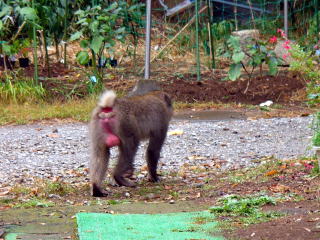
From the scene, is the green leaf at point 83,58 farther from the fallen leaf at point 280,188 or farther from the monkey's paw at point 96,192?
the fallen leaf at point 280,188

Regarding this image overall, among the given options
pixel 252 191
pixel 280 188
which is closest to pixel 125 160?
pixel 252 191

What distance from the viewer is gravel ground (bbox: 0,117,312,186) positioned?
8.94 metres

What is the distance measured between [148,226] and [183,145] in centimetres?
421

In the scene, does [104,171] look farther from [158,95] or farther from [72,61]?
[72,61]

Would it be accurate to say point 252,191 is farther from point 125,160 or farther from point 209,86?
point 209,86

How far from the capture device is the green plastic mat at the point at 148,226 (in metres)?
5.47

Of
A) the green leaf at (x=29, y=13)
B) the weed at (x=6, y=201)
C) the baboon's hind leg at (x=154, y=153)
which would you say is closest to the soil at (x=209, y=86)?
the green leaf at (x=29, y=13)

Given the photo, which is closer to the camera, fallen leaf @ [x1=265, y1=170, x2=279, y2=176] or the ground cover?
the ground cover

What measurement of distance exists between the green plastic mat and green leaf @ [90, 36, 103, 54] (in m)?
7.34

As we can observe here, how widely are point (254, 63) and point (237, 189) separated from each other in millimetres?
7009

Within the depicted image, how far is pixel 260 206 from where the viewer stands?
629cm

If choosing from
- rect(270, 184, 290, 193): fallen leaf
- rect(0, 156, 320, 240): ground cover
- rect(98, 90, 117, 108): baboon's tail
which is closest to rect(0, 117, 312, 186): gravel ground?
rect(0, 156, 320, 240): ground cover

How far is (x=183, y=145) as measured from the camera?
9984 mm

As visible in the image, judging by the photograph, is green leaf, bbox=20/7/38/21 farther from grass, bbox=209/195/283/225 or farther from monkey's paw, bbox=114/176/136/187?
grass, bbox=209/195/283/225
